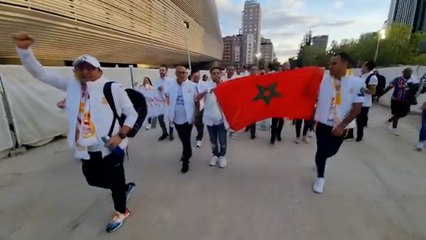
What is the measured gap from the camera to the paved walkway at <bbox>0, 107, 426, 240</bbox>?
2766mm

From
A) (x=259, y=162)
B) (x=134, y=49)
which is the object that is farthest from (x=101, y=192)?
(x=134, y=49)

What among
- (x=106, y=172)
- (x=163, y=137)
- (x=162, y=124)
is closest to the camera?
(x=106, y=172)

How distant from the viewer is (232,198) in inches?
135

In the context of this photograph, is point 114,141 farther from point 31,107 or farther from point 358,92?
point 31,107

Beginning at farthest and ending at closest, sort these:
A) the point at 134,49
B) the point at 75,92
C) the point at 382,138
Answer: the point at 134,49, the point at 382,138, the point at 75,92

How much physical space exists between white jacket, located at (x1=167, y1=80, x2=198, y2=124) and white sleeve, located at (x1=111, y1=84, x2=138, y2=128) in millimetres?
1771

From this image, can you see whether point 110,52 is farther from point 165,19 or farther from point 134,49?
point 165,19

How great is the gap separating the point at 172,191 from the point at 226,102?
5.41 ft

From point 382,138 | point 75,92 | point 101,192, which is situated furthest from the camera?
point 382,138

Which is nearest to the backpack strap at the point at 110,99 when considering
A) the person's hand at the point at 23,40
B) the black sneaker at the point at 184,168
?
the person's hand at the point at 23,40

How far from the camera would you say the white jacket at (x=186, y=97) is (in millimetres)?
4309

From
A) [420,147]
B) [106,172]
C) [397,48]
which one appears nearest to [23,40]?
[106,172]

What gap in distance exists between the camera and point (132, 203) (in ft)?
11.0

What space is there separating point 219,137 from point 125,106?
235cm
